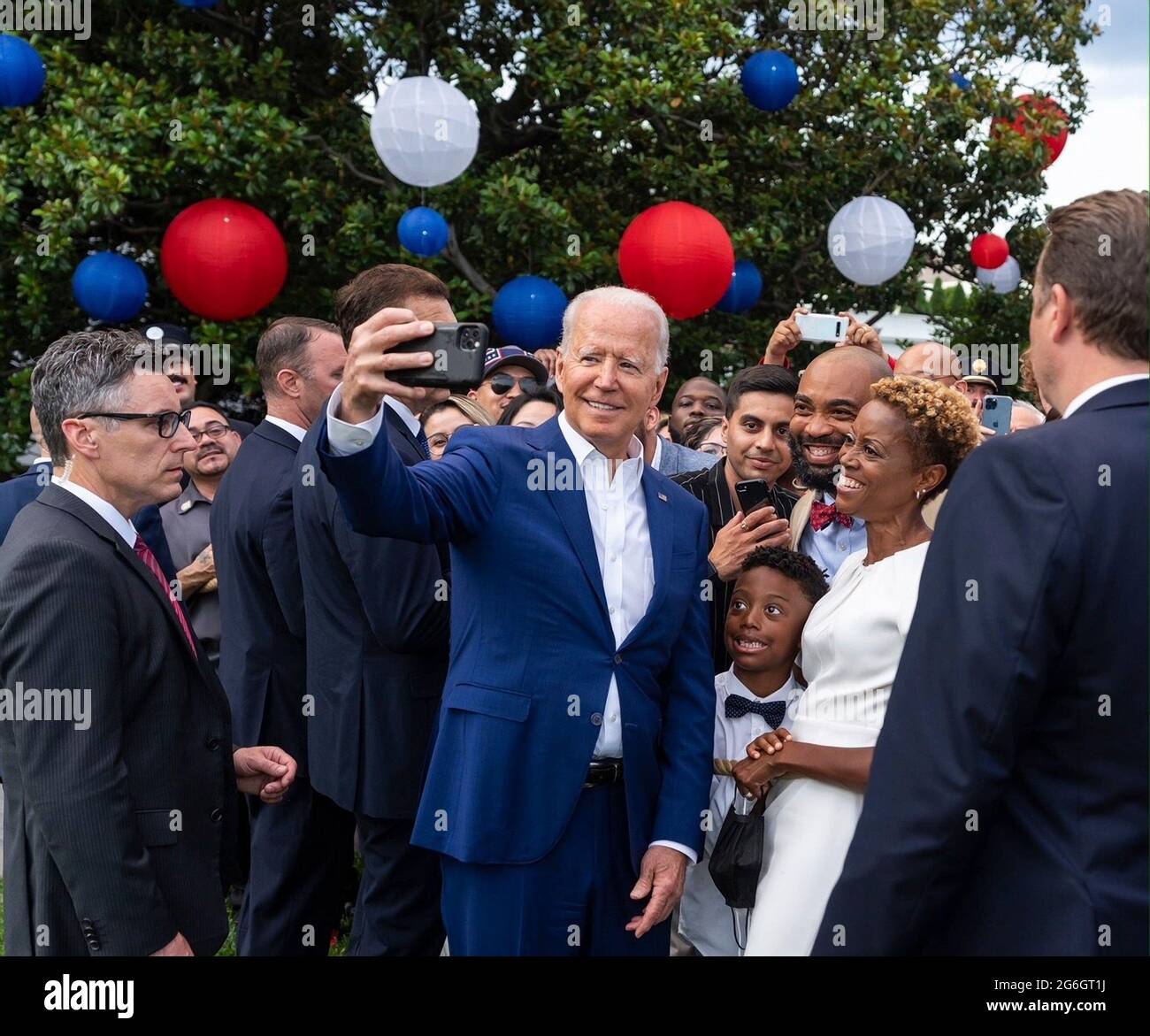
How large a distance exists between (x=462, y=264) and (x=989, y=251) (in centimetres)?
454

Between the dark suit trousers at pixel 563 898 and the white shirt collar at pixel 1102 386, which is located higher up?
the white shirt collar at pixel 1102 386

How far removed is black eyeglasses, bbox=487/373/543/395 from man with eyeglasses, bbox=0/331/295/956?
7.97 ft

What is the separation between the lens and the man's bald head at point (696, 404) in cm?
716

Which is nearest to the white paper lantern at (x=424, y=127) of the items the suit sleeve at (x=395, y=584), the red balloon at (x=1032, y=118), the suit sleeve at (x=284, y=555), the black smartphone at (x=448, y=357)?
the suit sleeve at (x=284, y=555)

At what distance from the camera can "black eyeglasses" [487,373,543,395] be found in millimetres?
5477

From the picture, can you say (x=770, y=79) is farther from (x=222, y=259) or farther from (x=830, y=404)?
(x=830, y=404)

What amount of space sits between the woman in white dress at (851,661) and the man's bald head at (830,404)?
41 centimetres

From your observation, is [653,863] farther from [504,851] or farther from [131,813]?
[131,813]

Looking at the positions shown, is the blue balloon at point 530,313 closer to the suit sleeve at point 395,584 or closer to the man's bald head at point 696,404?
the man's bald head at point 696,404

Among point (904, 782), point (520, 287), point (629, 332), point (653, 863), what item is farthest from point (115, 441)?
point (520, 287)

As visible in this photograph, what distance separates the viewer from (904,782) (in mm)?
1944

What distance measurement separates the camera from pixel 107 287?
8.02m

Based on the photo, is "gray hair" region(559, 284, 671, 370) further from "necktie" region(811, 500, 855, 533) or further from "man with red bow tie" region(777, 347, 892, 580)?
"necktie" region(811, 500, 855, 533)

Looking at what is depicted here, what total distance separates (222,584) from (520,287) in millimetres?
4458
